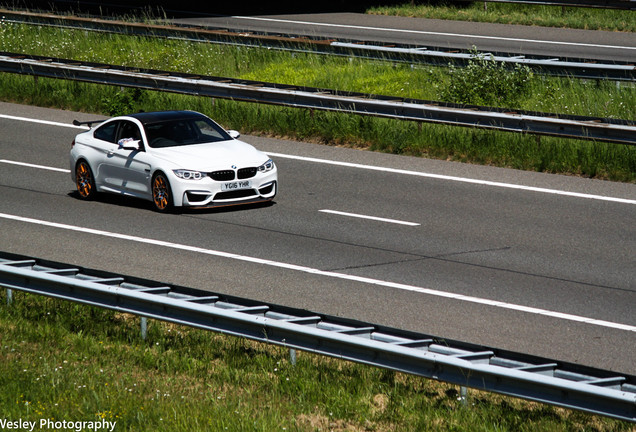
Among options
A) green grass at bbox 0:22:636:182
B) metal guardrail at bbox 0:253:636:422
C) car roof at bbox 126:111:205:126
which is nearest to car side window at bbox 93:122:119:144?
car roof at bbox 126:111:205:126

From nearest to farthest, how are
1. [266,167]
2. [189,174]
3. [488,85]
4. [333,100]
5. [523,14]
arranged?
1. [189,174]
2. [266,167]
3. [333,100]
4. [488,85]
5. [523,14]

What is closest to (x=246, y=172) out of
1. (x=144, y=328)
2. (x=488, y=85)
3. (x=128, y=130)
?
(x=128, y=130)

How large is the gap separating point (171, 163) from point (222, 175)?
76cm

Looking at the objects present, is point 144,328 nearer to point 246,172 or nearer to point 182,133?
point 246,172

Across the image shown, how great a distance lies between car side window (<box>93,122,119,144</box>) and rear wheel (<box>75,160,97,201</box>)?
0.49 meters

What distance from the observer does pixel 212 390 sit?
814cm

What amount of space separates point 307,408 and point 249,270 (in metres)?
4.62

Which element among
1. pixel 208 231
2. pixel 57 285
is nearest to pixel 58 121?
pixel 208 231

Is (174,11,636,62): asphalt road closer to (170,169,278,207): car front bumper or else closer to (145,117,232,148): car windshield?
(145,117,232,148): car windshield

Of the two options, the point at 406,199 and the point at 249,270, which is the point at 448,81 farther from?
the point at 249,270

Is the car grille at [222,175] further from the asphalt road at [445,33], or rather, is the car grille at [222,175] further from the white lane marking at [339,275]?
the asphalt road at [445,33]

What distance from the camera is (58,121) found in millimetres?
22500

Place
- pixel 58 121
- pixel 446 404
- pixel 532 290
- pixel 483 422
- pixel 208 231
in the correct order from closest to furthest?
pixel 483 422 → pixel 446 404 → pixel 532 290 → pixel 208 231 → pixel 58 121

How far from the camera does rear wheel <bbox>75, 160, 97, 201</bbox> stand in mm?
16375
